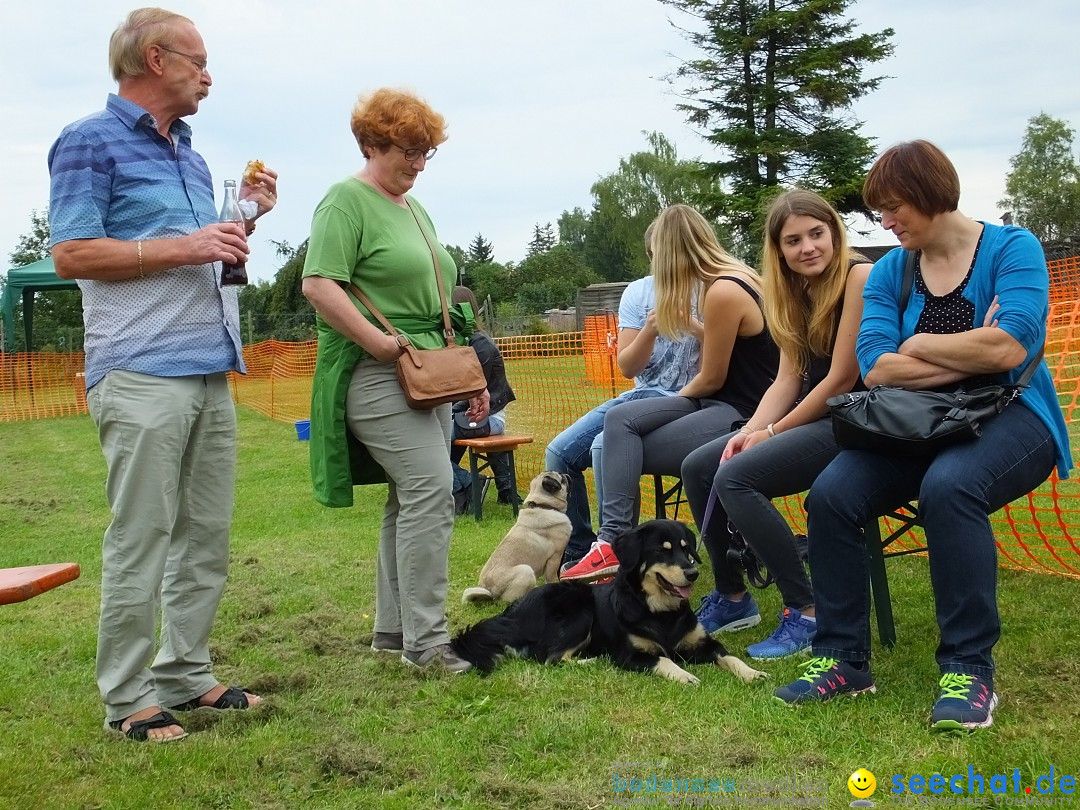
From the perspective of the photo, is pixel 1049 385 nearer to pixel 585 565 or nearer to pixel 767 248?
pixel 767 248

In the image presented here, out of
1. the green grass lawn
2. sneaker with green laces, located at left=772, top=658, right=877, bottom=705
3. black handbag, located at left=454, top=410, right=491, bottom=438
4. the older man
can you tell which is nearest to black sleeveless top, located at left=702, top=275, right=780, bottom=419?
the green grass lawn

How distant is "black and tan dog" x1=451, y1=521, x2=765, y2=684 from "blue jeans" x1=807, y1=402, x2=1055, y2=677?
1.81 feet

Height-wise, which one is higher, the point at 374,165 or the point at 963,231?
the point at 374,165

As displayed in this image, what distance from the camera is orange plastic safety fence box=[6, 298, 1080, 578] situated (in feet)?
17.0

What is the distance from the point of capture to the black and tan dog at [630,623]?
12.4 feet

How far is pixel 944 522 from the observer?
2.93m

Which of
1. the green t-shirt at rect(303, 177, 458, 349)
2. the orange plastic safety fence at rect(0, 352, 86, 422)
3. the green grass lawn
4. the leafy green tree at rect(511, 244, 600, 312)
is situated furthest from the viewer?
the leafy green tree at rect(511, 244, 600, 312)

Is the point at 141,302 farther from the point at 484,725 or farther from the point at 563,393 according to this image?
the point at 563,393

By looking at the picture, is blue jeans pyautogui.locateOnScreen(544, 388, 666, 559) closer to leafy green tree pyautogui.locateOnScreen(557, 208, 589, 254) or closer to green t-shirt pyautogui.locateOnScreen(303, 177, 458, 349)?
green t-shirt pyautogui.locateOnScreen(303, 177, 458, 349)

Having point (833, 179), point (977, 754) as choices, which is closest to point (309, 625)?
point (977, 754)

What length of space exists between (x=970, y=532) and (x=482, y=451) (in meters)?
4.77

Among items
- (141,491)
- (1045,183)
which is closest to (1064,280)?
(141,491)

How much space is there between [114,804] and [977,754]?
2369 millimetres

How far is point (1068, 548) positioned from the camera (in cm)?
507
